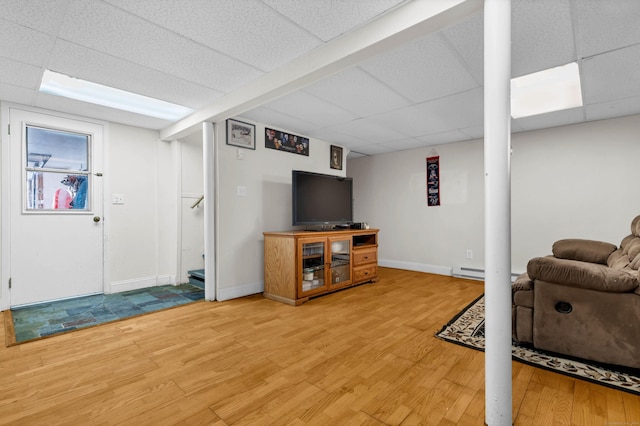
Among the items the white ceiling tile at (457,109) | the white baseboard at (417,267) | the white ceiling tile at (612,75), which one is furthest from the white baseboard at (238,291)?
the white ceiling tile at (612,75)

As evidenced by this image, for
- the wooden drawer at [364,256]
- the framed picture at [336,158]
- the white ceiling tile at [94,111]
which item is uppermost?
the white ceiling tile at [94,111]

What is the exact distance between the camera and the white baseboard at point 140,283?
12.9 feet

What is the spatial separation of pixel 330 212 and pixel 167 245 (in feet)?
8.13

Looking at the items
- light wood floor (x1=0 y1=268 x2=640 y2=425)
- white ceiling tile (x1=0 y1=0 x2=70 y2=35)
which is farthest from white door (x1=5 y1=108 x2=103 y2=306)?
white ceiling tile (x1=0 y1=0 x2=70 y2=35)

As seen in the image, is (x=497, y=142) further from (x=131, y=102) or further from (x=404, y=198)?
(x=404, y=198)

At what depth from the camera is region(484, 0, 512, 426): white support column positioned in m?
1.38

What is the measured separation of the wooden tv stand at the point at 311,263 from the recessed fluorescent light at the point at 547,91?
243 centimetres

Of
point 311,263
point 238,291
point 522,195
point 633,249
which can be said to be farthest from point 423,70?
point 238,291

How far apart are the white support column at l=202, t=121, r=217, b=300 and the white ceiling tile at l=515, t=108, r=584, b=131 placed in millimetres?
3843

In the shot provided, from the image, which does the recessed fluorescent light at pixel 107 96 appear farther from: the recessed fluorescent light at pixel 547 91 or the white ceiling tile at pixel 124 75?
the recessed fluorescent light at pixel 547 91

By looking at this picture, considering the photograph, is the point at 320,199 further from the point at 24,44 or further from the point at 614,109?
the point at 614,109

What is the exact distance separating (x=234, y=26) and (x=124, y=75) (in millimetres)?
1306

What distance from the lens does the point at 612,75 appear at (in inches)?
99.6

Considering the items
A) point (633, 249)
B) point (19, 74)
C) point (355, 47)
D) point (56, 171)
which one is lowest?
point (633, 249)
